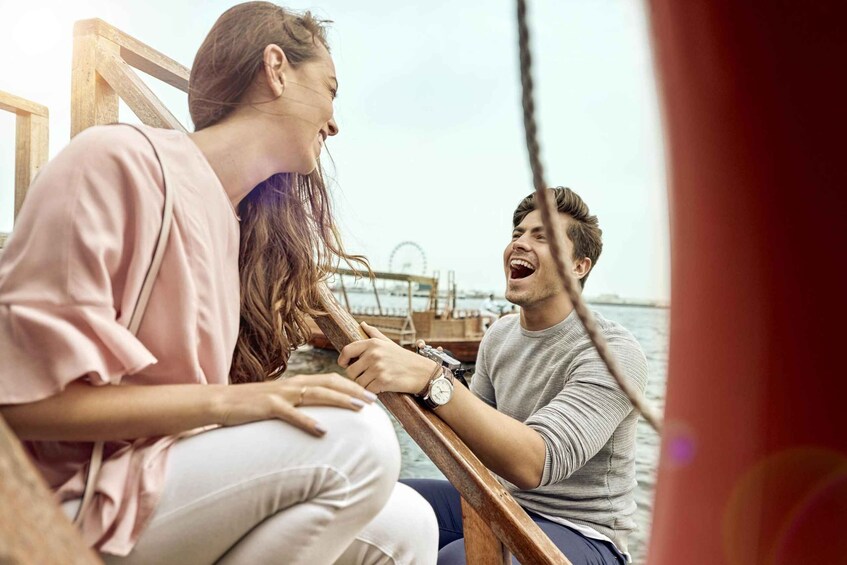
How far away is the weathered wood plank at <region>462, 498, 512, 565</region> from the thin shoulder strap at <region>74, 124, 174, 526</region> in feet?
2.07

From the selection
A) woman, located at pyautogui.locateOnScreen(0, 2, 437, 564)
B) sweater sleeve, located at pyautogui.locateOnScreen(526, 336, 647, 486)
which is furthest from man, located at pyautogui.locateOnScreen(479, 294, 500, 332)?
woman, located at pyautogui.locateOnScreen(0, 2, 437, 564)

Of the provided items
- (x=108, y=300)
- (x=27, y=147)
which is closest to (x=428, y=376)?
(x=108, y=300)

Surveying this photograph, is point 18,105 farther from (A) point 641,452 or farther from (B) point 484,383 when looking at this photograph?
(A) point 641,452

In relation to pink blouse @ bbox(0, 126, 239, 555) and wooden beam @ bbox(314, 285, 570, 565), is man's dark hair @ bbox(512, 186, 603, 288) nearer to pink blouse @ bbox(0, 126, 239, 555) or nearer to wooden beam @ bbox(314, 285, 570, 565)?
wooden beam @ bbox(314, 285, 570, 565)

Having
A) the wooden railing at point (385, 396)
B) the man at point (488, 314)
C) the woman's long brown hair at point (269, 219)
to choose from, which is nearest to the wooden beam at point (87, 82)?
the wooden railing at point (385, 396)

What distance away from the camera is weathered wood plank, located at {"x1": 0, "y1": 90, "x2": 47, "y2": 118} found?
6.52 ft

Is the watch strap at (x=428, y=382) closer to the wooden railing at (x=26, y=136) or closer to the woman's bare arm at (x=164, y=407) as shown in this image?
the woman's bare arm at (x=164, y=407)

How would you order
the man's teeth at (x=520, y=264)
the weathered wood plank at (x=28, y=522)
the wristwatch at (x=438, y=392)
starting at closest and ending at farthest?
the weathered wood plank at (x=28, y=522) < the wristwatch at (x=438, y=392) < the man's teeth at (x=520, y=264)

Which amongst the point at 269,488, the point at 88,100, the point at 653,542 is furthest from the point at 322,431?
the point at 88,100

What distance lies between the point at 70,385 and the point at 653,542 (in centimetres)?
60

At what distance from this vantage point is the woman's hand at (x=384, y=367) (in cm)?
114

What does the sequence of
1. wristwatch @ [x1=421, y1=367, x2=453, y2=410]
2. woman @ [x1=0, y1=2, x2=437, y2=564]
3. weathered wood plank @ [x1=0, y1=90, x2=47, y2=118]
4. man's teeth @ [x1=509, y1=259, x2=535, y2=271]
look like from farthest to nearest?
weathered wood plank @ [x1=0, y1=90, x2=47, y2=118] → man's teeth @ [x1=509, y1=259, x2=535, y2=271] → wristwatch @ [x1=421, y1=367, x2=453, y2=410] → woman @ [x1=0, y1=2, x2=437, y2=564]

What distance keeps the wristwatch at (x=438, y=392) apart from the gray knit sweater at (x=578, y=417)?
0.30 metres

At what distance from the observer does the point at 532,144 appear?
59 cm
